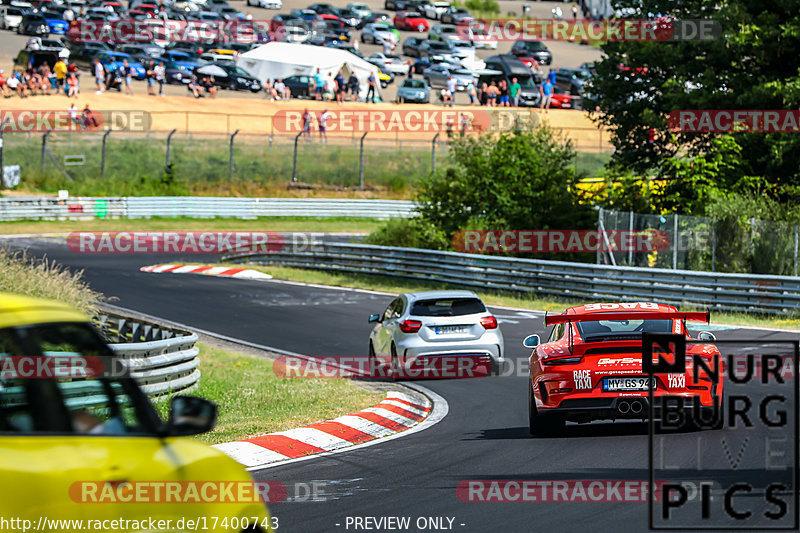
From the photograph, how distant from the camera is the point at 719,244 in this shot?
88.5 feet

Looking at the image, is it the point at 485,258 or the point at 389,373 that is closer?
the point at 389,373

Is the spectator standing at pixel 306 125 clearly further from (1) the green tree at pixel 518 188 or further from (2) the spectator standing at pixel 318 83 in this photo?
(1) the green tree at pixel 518 188

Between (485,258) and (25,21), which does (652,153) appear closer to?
(485,258)

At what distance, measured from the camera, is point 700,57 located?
3250cm

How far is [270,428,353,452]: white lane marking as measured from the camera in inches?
469

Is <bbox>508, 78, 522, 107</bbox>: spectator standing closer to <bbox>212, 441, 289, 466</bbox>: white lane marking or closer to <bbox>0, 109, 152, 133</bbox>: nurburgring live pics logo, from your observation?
<bbox>0, 109, 152, 133</bbox>: nurburgring live pics logo

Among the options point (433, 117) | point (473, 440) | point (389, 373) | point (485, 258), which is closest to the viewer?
point (473, 440)

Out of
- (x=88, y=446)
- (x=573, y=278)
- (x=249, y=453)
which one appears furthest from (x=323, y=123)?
(x=88, y=446)

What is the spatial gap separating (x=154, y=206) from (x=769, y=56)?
2569 cm

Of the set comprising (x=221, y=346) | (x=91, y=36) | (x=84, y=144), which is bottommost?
(x=221, y=346)

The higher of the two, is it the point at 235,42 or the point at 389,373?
the point at 235,42

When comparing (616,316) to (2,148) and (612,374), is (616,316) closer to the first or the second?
(612,374)

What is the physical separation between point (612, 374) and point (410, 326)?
21.7 ft

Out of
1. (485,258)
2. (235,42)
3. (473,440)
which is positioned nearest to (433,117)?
(235,42)
